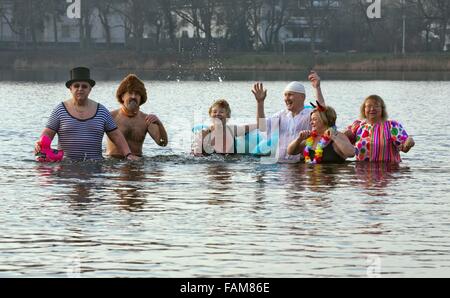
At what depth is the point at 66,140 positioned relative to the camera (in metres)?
20.3

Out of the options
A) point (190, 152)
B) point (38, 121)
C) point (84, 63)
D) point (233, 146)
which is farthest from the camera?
point (84, 63)

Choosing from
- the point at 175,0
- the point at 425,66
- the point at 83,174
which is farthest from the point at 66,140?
the point at 175,0

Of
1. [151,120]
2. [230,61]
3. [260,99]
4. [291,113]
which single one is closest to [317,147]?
[291,113]

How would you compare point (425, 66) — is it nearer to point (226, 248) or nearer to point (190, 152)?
point (190, 152)

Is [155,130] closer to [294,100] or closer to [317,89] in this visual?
[294,100]

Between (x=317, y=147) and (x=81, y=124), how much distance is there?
3097 mm

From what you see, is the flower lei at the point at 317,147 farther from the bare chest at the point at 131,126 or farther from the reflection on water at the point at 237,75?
the reflection on water at the point at 237,75

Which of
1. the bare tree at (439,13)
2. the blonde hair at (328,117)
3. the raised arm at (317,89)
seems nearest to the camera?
the raised arm at (317,89)

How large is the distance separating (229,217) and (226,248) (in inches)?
83.4

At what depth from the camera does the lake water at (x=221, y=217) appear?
12.9m

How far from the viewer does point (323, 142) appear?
20.3 m

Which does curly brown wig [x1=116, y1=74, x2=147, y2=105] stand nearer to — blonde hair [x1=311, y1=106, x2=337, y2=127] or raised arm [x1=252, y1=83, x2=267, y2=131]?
raised arm [x1=252, y1=83, x2=267, y2=131]

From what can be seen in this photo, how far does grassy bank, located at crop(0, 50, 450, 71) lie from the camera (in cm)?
8994

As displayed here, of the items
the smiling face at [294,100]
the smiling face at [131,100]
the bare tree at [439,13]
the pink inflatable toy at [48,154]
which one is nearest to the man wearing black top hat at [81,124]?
the pink inflatable toy at [48,154]
